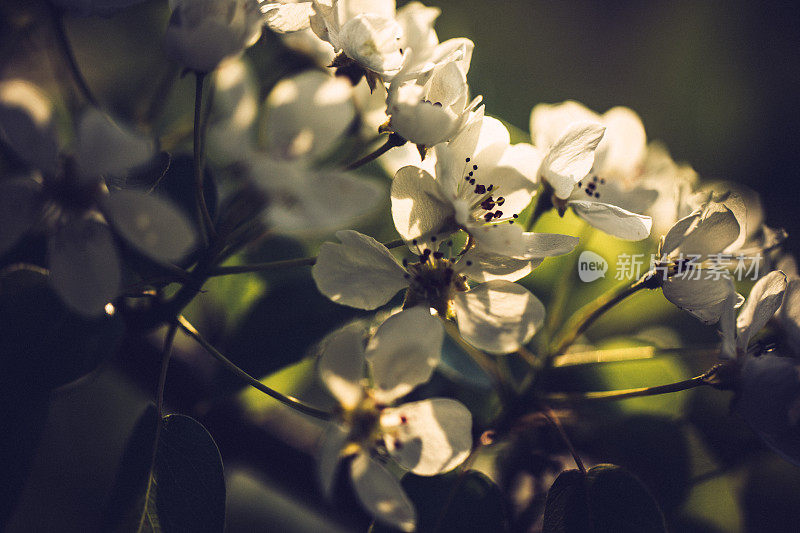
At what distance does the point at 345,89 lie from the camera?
438 millimetres

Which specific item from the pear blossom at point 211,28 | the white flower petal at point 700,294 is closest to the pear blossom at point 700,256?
the white flower petal at point 700,294

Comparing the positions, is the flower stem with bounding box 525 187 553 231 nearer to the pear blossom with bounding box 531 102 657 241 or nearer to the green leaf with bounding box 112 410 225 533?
the pear blossom with bounding box 531 102 657 241

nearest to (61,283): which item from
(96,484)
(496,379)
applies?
(496,379)

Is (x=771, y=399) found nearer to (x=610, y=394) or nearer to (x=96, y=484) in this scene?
(x=610, y=394)

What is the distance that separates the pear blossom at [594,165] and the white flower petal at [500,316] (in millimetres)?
124

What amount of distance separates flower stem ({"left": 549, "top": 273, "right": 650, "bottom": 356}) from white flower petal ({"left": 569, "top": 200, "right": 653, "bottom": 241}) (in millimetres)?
113

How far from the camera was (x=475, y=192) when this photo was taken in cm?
57

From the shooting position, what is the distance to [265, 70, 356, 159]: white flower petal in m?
0.43

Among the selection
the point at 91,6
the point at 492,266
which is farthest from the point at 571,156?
the point at 91,6

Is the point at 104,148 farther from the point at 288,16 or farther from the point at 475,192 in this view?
the point at 475,192

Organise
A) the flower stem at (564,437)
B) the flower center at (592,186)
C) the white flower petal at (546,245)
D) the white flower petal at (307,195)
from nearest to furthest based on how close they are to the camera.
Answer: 1. the white flower petal at (307,195)
2. the white flower petal at (546,245)
3. the flower stem at (564,437)
4. the flower center at (592,186)

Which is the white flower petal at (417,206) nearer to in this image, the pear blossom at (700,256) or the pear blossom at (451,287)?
the pear blossom at (451,287)

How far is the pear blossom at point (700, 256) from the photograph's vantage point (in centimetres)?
54

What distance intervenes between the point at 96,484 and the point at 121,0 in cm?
111
